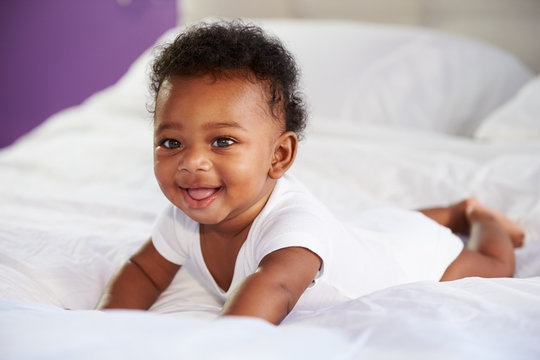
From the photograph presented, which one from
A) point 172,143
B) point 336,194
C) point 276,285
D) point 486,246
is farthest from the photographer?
point 336,194

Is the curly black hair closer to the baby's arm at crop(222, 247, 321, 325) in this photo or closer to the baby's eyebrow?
the baby's eyebrow

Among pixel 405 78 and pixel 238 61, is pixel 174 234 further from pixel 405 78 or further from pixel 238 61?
pixel 405 78

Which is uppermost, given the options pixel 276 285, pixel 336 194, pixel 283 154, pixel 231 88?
pixel 231 88

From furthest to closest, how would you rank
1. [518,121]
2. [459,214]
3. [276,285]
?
[518,121] → [459,214] → [276,285]

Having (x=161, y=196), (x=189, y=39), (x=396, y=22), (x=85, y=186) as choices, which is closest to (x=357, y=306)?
(x=189, y=39)

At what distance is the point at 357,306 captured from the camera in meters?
0.65

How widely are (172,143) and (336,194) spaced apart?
0.65m

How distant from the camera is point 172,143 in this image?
31.9 inches

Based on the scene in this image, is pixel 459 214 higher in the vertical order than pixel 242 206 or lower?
lower

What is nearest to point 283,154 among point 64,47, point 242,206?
point 242,206

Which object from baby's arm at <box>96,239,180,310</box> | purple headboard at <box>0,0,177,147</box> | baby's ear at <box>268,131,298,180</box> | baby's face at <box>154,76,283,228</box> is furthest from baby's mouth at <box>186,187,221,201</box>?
purple headboard at <box>0,0,177,147</box>

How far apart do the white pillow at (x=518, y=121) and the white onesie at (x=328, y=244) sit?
24.7 inches

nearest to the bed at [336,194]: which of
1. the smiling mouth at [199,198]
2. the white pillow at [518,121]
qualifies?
the white pillow at [518,121]

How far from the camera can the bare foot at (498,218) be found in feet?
3.88
